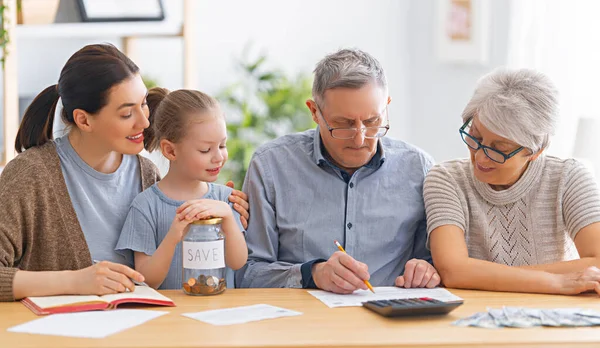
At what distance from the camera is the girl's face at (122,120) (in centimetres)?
201

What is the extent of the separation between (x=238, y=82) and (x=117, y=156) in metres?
2.76

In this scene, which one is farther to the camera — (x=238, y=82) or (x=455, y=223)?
(x=238, y=82)

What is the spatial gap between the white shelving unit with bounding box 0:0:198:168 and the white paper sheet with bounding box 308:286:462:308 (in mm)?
1782

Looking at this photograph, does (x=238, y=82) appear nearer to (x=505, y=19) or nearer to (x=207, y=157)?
(x=505, y=19)

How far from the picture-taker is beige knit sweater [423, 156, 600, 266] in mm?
2107

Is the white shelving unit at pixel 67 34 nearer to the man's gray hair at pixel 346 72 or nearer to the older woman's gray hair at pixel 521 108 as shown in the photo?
the man's gray hair at pixel 346 72

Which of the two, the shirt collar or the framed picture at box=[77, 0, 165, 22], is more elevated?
the framed picture at box=[77, 0, 165, 22]

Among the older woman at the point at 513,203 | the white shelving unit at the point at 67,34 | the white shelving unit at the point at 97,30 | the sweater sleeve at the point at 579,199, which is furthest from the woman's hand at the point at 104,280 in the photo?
the white shelving unit at the point at 97,30

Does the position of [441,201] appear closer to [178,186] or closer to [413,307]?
[413,307]

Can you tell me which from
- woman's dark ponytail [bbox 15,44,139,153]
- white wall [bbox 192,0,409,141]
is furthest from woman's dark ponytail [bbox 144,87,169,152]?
white wall [bbox 192,0,409,141]

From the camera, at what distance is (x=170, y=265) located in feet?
6.66

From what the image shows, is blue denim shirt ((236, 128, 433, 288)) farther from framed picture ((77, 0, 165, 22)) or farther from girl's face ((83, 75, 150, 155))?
framed picture ((77, 0, 165, 22))

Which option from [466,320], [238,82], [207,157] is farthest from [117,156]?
[238,82]

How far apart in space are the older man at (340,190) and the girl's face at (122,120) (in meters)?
0.41
